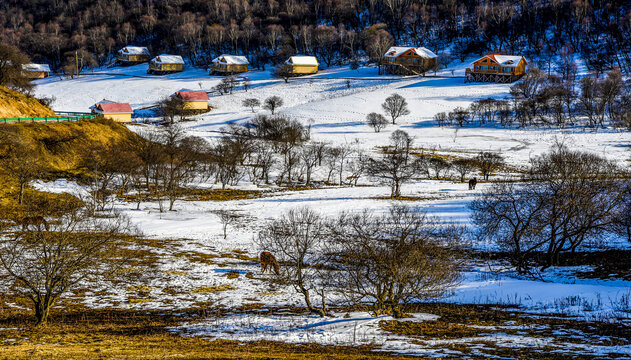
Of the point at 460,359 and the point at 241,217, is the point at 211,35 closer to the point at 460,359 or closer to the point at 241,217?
the point at 241,217

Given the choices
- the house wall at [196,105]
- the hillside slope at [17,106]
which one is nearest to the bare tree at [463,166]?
the hillside slope at [17,106]

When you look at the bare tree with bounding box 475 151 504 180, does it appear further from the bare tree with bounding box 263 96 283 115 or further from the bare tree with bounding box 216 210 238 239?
the bare tree with bounding box 263 96 283 115

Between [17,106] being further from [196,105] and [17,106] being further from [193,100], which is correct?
[196,105]

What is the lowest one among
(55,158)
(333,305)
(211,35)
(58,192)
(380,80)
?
(333,305)

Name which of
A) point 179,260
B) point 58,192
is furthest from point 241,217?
point 58,192

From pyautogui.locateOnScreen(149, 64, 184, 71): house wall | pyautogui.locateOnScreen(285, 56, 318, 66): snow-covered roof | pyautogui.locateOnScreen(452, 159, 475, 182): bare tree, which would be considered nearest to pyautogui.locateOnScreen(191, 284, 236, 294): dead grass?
pyautogui.locateOnScreen(452, 159, 475, 182): bare tree

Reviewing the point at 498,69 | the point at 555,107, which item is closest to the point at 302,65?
the point at 498,69
